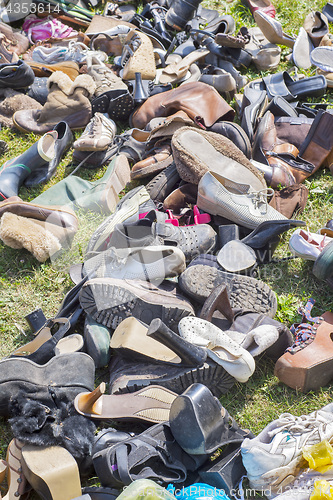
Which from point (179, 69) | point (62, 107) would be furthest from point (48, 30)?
point (179, 69)

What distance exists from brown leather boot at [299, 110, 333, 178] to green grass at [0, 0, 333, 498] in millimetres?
136

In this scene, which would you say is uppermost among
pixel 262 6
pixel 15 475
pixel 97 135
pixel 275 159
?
pixel 262 6

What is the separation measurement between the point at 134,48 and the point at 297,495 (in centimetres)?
374

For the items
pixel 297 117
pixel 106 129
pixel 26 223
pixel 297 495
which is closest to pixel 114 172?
pixel 106 129

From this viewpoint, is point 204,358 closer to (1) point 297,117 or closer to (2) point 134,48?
(1) point 297,117

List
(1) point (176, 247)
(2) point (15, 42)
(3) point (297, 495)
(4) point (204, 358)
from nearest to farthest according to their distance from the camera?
(3) point (297, 495) < (4) point (204, 358) < (1) point (176, 247) < (2) point (15, 42)

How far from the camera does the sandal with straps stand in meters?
1.83

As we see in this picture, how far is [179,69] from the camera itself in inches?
161

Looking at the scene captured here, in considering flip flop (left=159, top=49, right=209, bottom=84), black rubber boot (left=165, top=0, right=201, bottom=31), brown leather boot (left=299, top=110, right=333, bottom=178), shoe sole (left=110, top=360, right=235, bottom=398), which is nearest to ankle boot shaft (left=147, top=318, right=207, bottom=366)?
shoe sole (left=110, top=360, right=235, bottom=398)

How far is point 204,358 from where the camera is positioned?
214 cm

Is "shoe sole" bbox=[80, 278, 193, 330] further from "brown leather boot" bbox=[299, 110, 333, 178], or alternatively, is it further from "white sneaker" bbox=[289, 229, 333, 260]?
"brown leather boot" bbox=[299, 110, 333, 178]

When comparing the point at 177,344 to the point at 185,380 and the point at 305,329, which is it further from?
the point at 305,329

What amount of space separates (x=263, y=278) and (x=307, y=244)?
319 mm

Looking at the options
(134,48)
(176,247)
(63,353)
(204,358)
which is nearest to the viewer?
(204,358)
